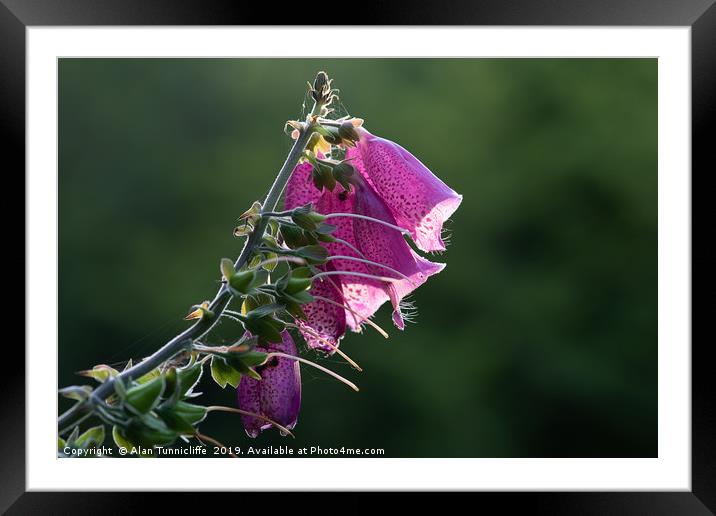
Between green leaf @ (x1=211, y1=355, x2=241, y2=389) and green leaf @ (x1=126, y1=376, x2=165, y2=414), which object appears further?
green leaf @ (x1=211, y1=355, x2=241, y2=389)

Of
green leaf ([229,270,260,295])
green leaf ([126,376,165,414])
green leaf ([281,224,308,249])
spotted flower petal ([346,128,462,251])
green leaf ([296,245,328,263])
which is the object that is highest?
spotted flower petal ([346,128,462,251])

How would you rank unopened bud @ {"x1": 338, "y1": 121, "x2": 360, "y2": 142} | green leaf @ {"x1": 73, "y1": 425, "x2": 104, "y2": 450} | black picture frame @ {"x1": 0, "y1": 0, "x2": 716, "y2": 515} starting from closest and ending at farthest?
green leaf @ {"x1": 73, "y1": 425, "x2": 104, "y2": 450}
unopened bud @ {"x1": 338, "y1": 121, "x2": 360, "y2": 142}
black picture frame @ {"x1": 0, "y1": 0, "x2": 716, "y2": 515}

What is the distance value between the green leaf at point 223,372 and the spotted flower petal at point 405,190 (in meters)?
0.28

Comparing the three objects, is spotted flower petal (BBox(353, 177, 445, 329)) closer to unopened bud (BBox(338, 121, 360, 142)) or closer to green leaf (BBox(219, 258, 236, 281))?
unopened bud (BBox(338, 121, 360, 142))

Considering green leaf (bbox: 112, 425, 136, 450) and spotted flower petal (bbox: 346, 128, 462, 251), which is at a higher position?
spotted flower petal (bbox: 346, 128, 462, 251)

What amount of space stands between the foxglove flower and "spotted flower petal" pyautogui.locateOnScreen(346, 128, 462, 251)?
0.20 metres

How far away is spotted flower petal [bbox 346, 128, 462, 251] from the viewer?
0.95 metres

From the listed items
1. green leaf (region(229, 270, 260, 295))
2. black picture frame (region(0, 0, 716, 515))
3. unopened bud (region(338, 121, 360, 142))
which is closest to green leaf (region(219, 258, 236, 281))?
green leaf (region(229, 270, 260, 295))
